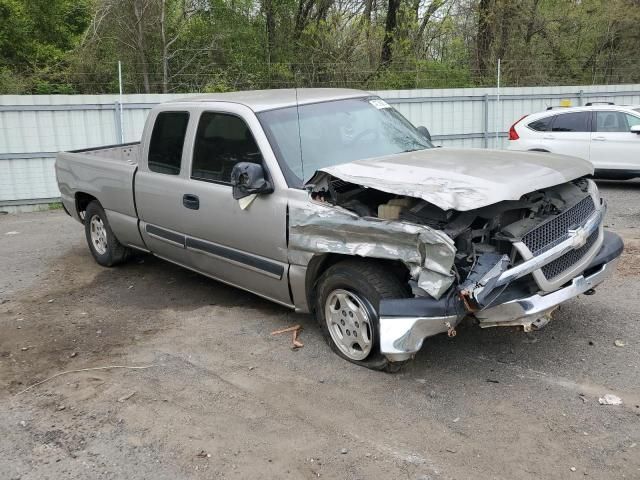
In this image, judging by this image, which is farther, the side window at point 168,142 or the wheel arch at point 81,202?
the wheel arch at point 81,202

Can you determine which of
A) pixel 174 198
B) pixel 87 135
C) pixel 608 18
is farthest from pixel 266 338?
pixel 608 18

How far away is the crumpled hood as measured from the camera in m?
3.79

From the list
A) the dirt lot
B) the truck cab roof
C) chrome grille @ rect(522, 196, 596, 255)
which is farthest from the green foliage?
chrome grille @ rect(522, 196, 596, 255)

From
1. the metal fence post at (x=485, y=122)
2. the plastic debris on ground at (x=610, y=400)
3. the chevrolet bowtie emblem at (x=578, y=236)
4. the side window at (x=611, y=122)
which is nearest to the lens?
the plastic debris on ground at (x=610, y=400)

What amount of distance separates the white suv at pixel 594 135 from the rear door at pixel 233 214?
7.99 m

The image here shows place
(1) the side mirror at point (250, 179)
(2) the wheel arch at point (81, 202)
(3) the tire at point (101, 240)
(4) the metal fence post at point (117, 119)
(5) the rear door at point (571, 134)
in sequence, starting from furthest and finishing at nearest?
(4) the metal fence post at point (117, 119) < (5) the rear door at point (571, 134) < (2) the wheel arch at point (81, 202) < (3) the tire at point (101, 240) < (1) the side mirror at point (250, 179)

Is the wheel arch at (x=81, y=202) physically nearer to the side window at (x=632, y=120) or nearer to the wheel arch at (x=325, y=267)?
the wheel arch at (x=325, y=267)

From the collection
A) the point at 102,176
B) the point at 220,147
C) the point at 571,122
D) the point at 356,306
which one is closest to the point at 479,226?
the point at 356,306

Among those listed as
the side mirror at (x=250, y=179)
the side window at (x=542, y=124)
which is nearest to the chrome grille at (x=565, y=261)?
the side mirror at (x=250, y=179)

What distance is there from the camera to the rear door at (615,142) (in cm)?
1096

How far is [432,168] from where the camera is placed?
14.3ft

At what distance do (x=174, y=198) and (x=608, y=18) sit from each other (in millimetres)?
20446

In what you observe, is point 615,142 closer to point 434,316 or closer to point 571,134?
point 571,134

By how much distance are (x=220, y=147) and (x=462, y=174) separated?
2.16 metres
